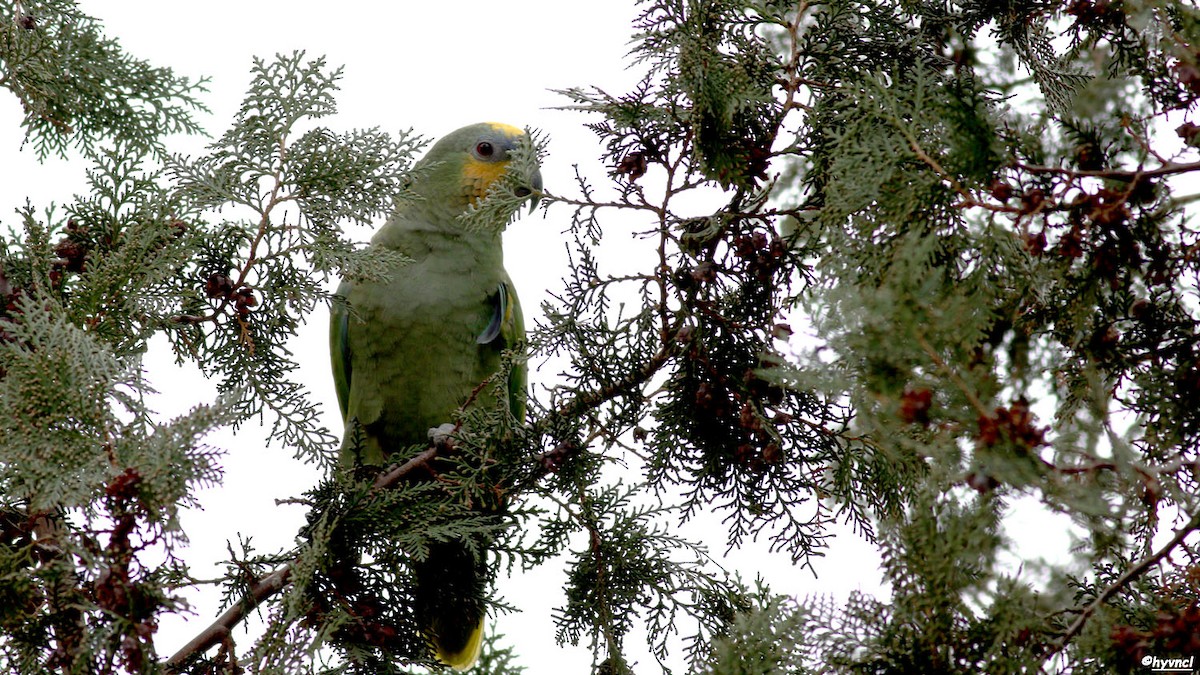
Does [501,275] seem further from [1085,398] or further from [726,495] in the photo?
[1085,398]

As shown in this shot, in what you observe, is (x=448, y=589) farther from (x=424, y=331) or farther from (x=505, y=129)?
(x=505, y=129)

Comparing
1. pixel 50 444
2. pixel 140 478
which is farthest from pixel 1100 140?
pixel 50 444

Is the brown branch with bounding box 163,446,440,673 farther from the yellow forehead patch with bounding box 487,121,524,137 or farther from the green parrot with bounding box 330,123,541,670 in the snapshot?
the yellow forehead patch with bounding box 487,121,524,137

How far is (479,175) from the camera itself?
3291 mm

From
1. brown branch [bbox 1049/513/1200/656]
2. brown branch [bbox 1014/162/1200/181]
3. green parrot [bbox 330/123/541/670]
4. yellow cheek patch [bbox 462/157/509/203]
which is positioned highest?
yellow cheek patch [bbox 462/157/509/203]

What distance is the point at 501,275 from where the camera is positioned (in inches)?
124

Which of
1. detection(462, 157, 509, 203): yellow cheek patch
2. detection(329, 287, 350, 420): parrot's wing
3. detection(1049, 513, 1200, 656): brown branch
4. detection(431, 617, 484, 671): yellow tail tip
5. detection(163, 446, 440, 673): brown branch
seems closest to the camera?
detection(1049, 513, 1200, 656): brown branch

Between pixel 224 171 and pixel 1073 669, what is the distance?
1558 mm

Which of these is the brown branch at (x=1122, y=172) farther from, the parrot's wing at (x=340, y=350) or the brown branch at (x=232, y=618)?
the parrot's wing at (x=340, y=350)

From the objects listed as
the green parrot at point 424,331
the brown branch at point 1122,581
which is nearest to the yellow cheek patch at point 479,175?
the green parrot at point 424,331

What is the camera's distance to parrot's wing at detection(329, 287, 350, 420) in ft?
10.3

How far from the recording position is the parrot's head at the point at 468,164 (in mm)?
3250

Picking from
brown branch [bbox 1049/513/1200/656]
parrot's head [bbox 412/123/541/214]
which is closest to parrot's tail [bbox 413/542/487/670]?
brown branch [bbox 1049/513/1200/656]

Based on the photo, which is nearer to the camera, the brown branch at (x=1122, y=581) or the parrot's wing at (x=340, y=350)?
the brown branch at (x=1122, y=581)
